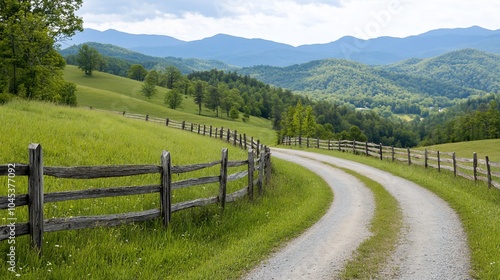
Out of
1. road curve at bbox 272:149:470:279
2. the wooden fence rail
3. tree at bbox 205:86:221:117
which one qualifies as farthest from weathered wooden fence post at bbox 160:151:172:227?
tree at bbox 205:86:221:117

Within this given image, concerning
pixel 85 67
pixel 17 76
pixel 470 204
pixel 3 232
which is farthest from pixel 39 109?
pixel 85 67

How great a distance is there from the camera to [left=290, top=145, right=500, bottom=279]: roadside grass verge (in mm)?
7168

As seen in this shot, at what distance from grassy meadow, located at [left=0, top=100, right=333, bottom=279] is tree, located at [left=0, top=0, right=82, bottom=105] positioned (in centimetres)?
1683

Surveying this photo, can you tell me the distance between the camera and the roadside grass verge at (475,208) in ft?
23.5

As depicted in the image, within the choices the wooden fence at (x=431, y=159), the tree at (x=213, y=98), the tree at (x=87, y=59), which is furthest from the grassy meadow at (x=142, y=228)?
the tree at (x=87, y=59)

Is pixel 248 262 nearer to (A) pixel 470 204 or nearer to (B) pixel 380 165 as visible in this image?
(A) pixel 470 204

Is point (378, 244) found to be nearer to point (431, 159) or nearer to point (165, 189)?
point (165, 189)

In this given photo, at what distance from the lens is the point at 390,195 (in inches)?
589

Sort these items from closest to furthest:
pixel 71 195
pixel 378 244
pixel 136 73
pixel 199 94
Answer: pixel 71 195 → pixel 378 244 → pixel 199 94 → pixel 136 73

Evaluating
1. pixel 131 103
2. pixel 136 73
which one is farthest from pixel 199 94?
pixel 136 73

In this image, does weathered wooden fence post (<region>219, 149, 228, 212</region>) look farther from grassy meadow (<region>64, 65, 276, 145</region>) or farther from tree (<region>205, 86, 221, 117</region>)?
tree (<region>205, 86, 221, 117</region>)

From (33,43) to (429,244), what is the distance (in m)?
31.9

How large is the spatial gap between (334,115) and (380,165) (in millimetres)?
156945

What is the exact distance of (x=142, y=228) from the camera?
782 cm
